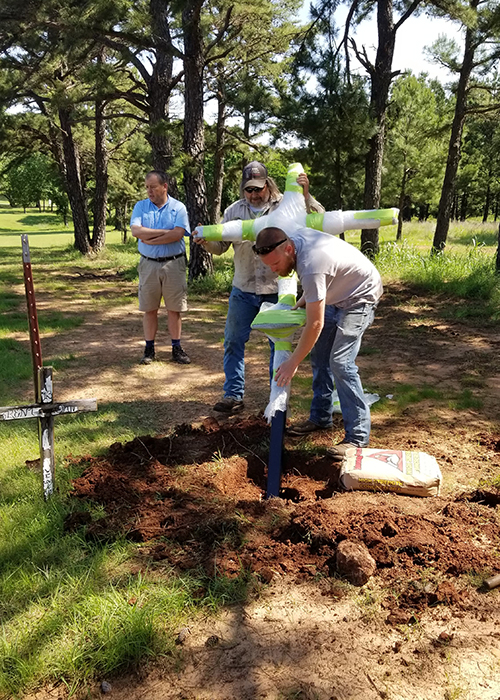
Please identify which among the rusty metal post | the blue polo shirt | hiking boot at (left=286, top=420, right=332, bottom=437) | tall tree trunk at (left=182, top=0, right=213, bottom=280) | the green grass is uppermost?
tall tree trunk at (left=182, top=0, right=213, bottom=280)

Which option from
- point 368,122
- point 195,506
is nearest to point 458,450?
point 195,506

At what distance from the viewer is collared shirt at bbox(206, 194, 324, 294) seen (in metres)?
4.26

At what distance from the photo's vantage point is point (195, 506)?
123 inches

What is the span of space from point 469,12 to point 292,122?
369 centimetres

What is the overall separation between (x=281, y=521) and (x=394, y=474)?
0.72 metres

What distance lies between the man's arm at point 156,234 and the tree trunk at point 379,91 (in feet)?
23.3

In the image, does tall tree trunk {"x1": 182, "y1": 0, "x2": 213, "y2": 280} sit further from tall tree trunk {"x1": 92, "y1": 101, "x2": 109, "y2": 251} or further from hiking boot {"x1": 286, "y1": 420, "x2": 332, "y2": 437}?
tall tree trunk {"x1": 92, "y1": 101, "x2": 109, "y2": 251}

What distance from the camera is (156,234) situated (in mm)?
5543

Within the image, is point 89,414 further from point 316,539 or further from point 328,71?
point 328,71

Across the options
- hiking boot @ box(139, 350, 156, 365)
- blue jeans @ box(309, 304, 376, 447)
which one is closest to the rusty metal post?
blue jeans @ box(309, 304, 376, 447)

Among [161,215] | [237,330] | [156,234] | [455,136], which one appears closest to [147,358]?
[156,234]

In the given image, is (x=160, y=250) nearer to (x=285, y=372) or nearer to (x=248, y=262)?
(x=248, y=262)

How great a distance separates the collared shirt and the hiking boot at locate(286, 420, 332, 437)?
1.05 metres

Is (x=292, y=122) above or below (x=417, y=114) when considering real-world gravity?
below
